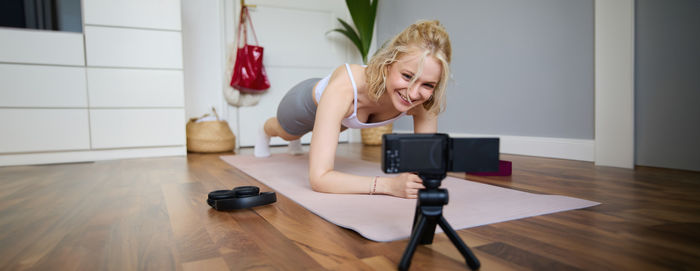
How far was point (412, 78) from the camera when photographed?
1067 mm

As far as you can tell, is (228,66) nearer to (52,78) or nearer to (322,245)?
(52,78)

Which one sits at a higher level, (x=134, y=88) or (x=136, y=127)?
(x=134, y=88)

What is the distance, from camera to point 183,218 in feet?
3.31

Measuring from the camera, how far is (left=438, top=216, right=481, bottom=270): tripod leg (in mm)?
622

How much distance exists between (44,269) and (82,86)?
221 centimetres

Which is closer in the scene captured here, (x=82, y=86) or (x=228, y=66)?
(x=82, y=86)

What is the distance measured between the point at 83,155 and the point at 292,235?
2267 millimetres

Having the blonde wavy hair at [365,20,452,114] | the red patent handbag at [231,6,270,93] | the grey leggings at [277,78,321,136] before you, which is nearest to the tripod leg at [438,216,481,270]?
the blonde wavy hair at [365,20,452,114]

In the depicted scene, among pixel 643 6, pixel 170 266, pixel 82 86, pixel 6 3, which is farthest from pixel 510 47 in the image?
pixel 6 3

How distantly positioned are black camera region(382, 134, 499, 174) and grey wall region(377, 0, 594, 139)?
132 centimetres

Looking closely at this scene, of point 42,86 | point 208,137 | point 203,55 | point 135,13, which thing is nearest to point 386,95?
point 208,137

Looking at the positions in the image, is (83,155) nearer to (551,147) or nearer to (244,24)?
(244,24)

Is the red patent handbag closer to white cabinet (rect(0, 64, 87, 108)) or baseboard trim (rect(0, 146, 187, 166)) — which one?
baseboard trim (rect(0, 146, 187, 166))

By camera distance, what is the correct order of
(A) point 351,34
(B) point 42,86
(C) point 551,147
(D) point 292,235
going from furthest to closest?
(A) point 351,34
(B) point 42,86
(C) point 551,147
(D) point 292,235
